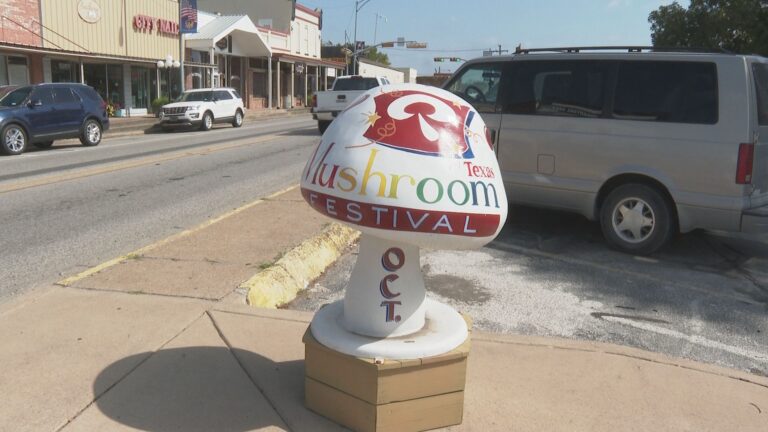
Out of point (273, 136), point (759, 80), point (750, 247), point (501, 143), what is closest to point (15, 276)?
point (501, 143)

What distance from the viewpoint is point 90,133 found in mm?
17812

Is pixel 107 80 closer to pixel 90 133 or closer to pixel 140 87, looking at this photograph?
pixel 140 87

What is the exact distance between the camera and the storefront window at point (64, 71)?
81.0ft

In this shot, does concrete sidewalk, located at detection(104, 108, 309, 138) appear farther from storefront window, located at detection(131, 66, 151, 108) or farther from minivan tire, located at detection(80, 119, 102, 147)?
minivan tire, located at detection(80, 119, 102, 147)

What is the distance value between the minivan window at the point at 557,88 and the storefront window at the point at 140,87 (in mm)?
25413

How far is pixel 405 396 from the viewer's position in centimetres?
285

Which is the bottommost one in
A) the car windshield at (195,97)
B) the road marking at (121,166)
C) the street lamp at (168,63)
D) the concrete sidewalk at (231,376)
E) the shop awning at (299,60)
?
the concrete sidewalk at (231,376)

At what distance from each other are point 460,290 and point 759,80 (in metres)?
3.52

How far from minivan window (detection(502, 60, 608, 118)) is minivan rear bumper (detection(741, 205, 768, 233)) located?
67.4 inches

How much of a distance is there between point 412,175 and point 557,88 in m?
4.86

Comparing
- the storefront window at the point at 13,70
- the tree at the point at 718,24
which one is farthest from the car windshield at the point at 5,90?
the tree at the point at 718,24

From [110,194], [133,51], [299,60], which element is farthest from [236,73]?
[110,194]

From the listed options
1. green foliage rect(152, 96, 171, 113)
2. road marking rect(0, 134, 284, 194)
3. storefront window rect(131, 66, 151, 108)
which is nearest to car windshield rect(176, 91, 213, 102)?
green foliage rect(152, 96, 171, 113)

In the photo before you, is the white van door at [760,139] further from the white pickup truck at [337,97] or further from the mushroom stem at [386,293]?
the white pickup truck at [337,97]
